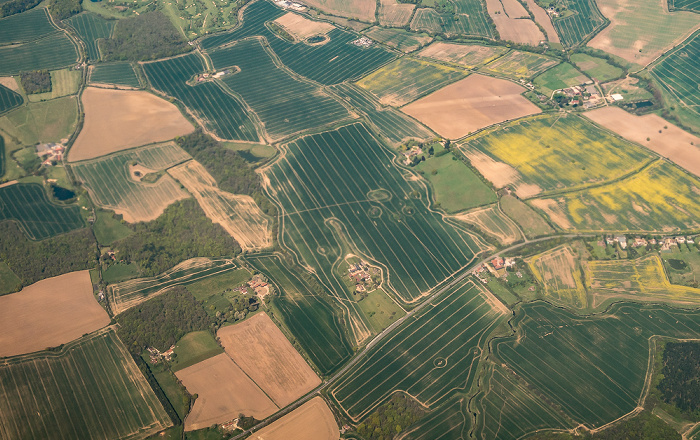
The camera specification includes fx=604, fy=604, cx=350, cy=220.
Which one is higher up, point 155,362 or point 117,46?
point 117,46

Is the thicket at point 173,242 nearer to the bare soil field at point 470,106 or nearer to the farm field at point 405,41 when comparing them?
the bare soil field at point 470,106

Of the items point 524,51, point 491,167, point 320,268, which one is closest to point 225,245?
point 320,268

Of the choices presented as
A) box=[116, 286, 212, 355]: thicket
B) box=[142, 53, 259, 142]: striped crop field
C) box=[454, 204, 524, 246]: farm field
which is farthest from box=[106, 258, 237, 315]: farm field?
box=[454, 204, 524, 246]: farm field

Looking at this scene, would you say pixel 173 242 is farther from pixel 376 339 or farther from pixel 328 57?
pixel 328 57

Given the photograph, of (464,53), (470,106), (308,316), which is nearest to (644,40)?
(464,53)

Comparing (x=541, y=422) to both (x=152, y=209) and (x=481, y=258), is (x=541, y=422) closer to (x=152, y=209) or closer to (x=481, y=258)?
(x=481, y=258)
